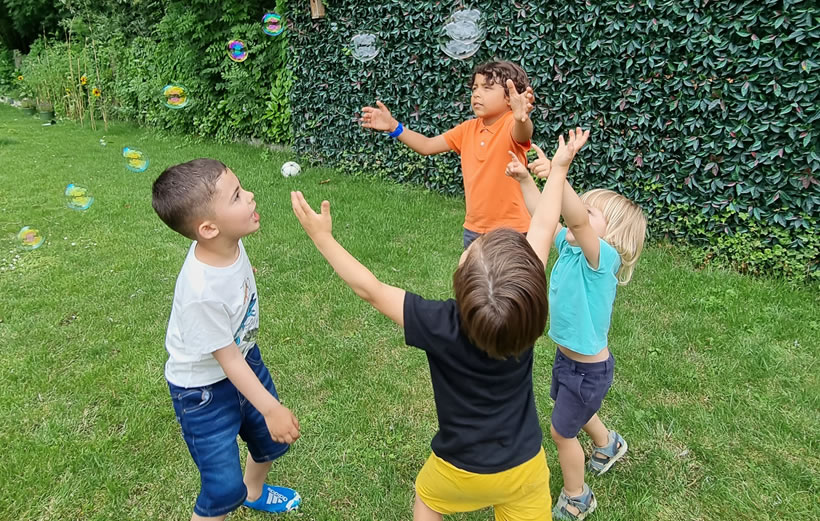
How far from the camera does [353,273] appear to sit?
157 cm

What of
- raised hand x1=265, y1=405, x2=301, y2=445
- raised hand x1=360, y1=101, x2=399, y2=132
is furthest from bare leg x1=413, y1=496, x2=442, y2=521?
raised hand x1=360, y1=101, x2=399, y2=132

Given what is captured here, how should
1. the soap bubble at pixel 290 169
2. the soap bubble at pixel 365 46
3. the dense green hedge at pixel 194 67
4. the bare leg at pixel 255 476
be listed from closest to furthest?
the bare leg at pixel 255 476 < the soap bubble at pixel 365 46 < the soap bubble at pixel 290 169 < the dense green hedge at pixel 194 67

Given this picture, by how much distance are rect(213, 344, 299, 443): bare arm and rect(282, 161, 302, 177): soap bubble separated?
6.03m

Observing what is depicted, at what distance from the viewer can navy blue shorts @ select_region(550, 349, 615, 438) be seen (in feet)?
7.02

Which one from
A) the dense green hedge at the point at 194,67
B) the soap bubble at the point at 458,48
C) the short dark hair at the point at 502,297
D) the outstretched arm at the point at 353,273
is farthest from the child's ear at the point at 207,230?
the dense green hedge at the point at 194,67

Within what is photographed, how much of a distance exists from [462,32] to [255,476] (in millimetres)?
4734

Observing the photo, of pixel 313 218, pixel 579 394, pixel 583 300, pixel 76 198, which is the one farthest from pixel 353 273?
pixel 76 198

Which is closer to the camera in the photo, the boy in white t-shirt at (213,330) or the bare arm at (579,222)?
the boy in white t-shirt at (213,330)

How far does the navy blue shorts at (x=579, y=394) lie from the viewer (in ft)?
7.02

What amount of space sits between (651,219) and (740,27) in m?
1.67

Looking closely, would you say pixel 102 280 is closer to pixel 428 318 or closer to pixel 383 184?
pixel 383 184

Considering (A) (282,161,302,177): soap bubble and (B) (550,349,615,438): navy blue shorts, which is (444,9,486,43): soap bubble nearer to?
(A) (282,161,302,177): soap bubble

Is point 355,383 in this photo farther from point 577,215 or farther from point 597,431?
point 577,215

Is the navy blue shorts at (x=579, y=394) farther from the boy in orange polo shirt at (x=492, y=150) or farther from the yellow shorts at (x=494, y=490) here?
the boy in orange polo shirt at (x=492, y=150)
